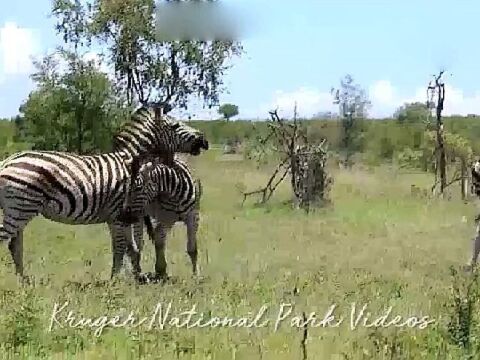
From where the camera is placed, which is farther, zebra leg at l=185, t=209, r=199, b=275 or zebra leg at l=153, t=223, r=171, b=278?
zebra leg at l=185, t=209, r=199, b=275

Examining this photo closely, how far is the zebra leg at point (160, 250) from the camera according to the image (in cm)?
1081

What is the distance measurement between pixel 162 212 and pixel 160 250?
0.63m

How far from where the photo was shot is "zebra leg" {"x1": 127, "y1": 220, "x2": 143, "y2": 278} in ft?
35.0

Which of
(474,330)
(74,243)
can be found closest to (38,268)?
(74,243)

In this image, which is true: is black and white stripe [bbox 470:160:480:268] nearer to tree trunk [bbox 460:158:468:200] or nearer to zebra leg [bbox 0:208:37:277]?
zebra leg [bbox 0:208:37:277]

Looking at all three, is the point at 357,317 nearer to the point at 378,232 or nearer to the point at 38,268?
the point at 38,268

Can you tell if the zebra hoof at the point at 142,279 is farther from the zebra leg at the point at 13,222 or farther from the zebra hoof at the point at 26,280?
the zebra leg at the point at 13,222

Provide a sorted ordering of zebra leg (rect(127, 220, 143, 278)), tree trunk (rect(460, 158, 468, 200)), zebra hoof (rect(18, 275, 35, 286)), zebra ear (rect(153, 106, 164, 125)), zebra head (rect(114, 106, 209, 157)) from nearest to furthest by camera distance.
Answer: zebra hoof (rect(18, 275, 35, 286))
zebra leg (rect(127, 220, 143, 278))
zebra head (rect(114, 106, 209, 157))
zebra ear (rect(153, 106, 164, 125))
tree trunk (rect(460, 158, 468, 200))

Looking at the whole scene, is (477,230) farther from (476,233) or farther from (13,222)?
(13,222)

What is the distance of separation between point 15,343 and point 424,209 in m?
16.5

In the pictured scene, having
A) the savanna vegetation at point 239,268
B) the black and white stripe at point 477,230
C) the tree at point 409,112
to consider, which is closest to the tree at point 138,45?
the savanna vegetation at point 239,268

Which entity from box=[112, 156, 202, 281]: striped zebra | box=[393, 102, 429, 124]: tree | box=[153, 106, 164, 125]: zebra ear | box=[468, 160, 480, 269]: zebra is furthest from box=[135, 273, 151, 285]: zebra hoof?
box=[393, 102, 429, 124]: tree

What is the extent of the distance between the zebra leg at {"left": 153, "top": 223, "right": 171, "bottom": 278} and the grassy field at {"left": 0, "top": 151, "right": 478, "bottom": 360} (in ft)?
1.36

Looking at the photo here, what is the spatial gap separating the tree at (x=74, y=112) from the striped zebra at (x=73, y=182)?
56.7 feet
